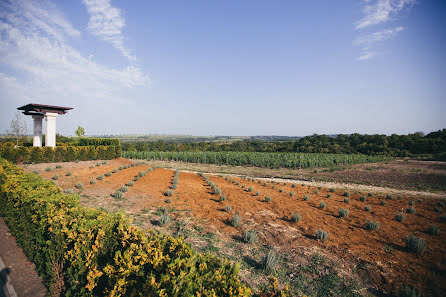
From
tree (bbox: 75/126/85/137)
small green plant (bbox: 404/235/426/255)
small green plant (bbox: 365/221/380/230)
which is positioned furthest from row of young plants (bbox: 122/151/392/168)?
small green plant (bbox: 404/235/426/255)

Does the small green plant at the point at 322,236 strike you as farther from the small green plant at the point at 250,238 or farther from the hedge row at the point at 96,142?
the hedge row at the point at 96,142

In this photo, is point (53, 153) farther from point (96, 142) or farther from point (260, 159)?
point (260, 159)

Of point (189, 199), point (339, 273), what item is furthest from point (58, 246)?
point (189, 199)

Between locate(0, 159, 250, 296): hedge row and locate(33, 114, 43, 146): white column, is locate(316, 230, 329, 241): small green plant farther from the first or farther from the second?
locate(33, 114, 43, 146): white column

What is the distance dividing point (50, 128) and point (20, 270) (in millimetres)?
Result: 22032

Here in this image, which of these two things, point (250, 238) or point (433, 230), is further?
point (433, 230)

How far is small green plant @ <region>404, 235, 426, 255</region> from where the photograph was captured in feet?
20.4

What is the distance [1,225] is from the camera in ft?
22.9

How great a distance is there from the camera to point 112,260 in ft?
11.5

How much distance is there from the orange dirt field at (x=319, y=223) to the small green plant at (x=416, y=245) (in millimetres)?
193

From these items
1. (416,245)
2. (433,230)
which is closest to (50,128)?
(416,245)

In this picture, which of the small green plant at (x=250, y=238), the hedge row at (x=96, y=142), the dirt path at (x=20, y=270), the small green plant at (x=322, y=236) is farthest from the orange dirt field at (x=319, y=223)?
the hedge row at (x=96, y=142)

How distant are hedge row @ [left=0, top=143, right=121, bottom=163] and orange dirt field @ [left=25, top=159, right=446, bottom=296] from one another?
20.6 ft

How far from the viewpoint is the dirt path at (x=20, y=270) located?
407 centimetres
